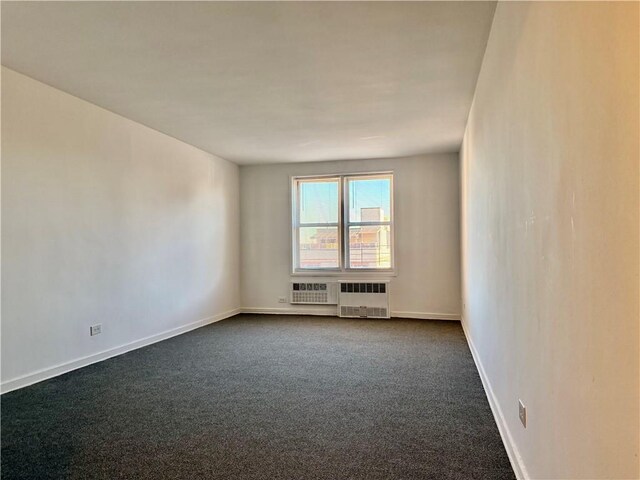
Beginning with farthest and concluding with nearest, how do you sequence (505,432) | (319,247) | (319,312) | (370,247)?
(319,247) < (319,312) < (370,247) < (505,432)

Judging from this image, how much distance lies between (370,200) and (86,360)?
4.34m

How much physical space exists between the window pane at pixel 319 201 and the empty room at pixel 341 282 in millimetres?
792

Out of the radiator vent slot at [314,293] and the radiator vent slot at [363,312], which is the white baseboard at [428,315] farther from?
the radiator vent slot at [314,293]

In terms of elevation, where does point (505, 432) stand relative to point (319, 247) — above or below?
below

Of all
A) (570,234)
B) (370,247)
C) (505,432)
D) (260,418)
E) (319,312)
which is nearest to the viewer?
(570,234)

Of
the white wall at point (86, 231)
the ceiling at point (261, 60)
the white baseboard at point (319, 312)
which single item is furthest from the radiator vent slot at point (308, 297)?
the ceiling at point (261, 60)

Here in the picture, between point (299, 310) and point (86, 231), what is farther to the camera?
point (299, 310)

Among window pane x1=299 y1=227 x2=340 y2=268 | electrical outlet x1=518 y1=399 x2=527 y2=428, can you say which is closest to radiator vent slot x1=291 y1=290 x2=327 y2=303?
window pane x1=299 y1=227 x2=340 y2=268

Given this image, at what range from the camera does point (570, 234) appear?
1177mm

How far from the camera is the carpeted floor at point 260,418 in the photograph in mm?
2043

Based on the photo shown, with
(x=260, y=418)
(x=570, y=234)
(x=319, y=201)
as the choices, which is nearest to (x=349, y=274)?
(x=319, y=201)

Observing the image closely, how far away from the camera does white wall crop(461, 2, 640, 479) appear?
85cm

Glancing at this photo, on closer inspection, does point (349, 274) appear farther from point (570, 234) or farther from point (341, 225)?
point (570, 234)

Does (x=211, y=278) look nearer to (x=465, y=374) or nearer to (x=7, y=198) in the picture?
(x=7, y=198)
